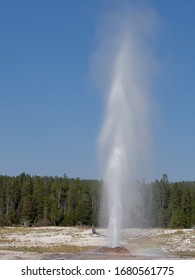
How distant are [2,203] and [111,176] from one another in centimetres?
6731

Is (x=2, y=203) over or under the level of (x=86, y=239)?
over

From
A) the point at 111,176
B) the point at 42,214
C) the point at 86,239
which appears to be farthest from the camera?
the point at 42,214

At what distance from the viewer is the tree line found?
83.4 m

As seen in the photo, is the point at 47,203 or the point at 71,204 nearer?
the point at 47,203

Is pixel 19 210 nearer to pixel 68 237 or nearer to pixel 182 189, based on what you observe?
pixel 182 189

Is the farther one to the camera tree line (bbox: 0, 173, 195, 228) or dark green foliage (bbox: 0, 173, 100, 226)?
dark green foliage (bbox: 0, 173, 100, 226)

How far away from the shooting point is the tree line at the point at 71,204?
274 ft

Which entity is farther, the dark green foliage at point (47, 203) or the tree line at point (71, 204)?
the dark green foliage at point (47, 203)

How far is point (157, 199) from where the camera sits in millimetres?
99375

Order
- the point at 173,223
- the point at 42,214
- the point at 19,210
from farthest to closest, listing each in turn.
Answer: the point at 19,210 < the point at 42,214 < the point at 173,223

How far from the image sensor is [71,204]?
304 feet

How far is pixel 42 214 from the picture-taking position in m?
87.8
